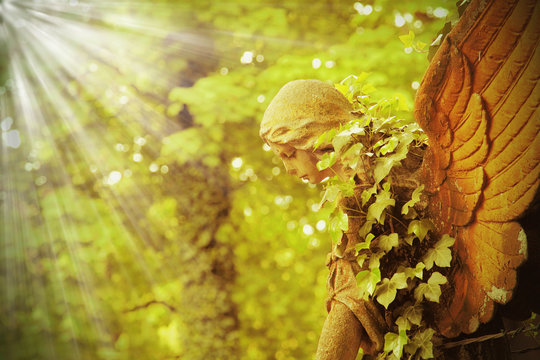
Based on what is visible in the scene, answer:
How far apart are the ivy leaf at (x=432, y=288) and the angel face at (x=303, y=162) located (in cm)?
48

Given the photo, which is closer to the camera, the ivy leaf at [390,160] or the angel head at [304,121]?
the ivy leaf at [390,160]

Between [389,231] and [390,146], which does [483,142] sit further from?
[389,231]

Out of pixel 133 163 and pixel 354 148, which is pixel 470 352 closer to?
pixel 354 148

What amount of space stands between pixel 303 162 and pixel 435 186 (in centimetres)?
45

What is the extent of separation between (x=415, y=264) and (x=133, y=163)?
12.3 ft

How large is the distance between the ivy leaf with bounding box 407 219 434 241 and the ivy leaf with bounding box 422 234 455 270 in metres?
0.05

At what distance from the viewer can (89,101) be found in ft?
14.3

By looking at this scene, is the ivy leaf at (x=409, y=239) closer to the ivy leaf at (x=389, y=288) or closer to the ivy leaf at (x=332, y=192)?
the ivy leaf at (x=389, y=288)

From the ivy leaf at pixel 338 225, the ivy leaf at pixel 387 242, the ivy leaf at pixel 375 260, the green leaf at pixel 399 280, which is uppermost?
the ivy leaf at pixel 338 225

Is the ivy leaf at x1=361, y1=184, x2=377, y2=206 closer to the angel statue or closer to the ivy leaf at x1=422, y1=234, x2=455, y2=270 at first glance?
the angel statue

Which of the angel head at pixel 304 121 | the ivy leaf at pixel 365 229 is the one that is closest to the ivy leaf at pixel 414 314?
the ivy leaf at pixel 365 229

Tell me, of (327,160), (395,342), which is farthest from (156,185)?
(395,342)

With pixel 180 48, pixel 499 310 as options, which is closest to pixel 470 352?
pixel 499 310

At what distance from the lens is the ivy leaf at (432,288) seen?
1188 mm
